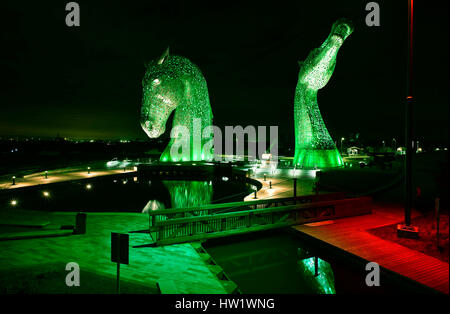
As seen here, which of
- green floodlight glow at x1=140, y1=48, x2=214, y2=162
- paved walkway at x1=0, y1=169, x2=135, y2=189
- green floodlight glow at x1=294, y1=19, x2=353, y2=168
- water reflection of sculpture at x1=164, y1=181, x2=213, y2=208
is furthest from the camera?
green floodlight glow at x1=294, y1=19, x2=353, y2=168

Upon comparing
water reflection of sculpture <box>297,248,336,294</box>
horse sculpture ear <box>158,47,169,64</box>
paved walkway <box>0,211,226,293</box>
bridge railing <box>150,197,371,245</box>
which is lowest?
water reflection of sculpture <box>297,248,336,294</box>

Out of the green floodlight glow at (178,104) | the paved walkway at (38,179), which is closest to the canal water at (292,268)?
the green floodlight glow at (178,104)

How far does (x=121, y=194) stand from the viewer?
16125 millimetres

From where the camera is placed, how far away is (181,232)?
25.8 ft

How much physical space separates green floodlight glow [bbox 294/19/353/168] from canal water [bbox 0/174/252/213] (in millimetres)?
5943

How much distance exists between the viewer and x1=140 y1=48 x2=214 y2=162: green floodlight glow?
18953 mm

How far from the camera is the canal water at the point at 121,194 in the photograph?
13188 mm

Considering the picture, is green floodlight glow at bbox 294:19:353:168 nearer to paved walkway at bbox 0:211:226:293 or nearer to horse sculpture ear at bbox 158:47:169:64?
horse sculpture ear at bbox 158:47:169:64

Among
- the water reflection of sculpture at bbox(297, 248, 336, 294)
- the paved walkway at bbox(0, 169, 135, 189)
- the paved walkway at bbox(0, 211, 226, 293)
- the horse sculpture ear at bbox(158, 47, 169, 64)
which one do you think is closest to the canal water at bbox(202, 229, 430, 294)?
the water reflection of sculpture at bbox(297, 248, 336, 294)

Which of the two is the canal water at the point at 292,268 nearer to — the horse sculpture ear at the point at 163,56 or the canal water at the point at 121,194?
the canal water at the point at 121,194

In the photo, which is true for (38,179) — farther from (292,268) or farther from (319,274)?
(319,274)

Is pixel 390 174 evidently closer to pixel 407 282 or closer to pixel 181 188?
pixel 181 188

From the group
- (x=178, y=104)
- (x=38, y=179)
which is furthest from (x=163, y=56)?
(x=38, y=179)
